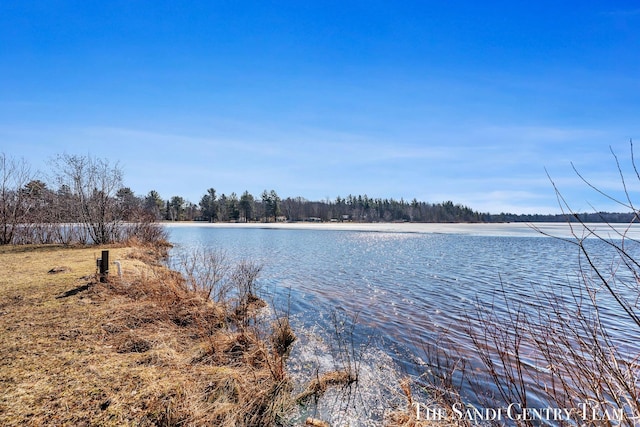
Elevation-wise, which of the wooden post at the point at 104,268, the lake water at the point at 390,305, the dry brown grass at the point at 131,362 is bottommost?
the lake water at the point at 390,305

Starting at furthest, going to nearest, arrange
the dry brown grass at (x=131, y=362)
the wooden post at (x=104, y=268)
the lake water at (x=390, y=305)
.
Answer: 1. the wooden post at (x=104, y=268)
2. the lake water at (x=390, y=305)
3. the dry brown grass at (x=131, y=362)

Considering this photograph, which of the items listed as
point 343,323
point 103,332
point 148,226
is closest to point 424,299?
point 343,323

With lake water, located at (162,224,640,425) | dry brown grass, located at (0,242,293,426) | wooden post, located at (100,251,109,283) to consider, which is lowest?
lake water, located at (162,224,640,425)

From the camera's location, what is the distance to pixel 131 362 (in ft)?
16.4

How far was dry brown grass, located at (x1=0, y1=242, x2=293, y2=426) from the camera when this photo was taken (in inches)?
151

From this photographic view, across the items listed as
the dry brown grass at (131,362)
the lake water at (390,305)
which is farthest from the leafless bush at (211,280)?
the lake water at (390,305)

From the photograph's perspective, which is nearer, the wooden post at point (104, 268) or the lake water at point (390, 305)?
the lake water at point (390, 305)

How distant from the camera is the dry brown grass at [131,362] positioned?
3.84 meters

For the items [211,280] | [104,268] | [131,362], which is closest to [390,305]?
[211,280]

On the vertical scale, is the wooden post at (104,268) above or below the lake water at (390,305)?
above

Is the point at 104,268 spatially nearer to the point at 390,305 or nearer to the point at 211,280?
the point at 211,280

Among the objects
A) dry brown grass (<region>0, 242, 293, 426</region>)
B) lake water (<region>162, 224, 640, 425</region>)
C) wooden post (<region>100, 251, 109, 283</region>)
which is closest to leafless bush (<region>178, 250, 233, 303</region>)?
dry brown grass (<region>0, 242, 293, 426</region>)

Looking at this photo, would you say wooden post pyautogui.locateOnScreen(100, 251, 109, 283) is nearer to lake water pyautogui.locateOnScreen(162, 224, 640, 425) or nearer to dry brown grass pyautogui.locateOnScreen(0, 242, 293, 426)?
dry brown grass pyautogui.locateOnScreen(0, 242, 293, 426)

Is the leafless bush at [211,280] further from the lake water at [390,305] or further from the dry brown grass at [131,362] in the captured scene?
the lake water at [390,305]
